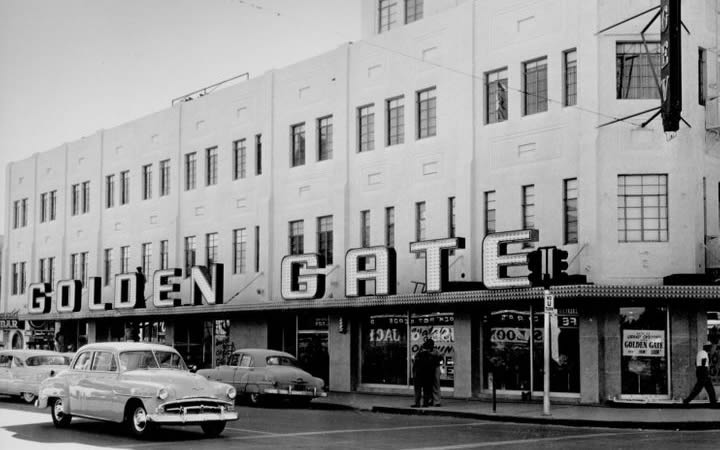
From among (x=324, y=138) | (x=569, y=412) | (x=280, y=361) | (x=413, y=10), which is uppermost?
(x=413, y=10)

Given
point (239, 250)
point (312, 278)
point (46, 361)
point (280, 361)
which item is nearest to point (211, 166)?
point (239, 250)

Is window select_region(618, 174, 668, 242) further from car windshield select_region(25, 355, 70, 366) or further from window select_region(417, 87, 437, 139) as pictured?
car windshield select_region(25, 355, 70, 366)

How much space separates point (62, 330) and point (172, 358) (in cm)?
3308

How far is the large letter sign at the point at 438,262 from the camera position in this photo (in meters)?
28.2

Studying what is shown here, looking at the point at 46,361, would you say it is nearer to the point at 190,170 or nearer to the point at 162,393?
the point at 162,393

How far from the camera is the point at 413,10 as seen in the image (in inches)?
1378

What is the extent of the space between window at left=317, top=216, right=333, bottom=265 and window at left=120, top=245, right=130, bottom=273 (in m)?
14.1

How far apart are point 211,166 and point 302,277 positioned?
10.0 meters

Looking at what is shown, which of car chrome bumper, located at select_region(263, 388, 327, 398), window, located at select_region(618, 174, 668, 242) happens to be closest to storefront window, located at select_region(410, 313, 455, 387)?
car chrome bumper, located at select_region(263, 388, 327, 398)

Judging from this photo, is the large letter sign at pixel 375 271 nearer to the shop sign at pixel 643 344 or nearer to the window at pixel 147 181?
the shop sign at pixel 643 344

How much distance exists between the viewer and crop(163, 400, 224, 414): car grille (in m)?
17.5

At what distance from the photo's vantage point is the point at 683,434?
20.1 meters

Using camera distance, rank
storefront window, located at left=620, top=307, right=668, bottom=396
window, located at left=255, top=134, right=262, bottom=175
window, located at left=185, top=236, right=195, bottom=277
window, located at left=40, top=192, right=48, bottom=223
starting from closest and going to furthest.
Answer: storefront window, located at left=620, top=307, right=668, bottom=396, window, located at left=255, top=134, right=262, bottom=175, window, located at left=185, top=236, right=195, bottom=277, window, located at left=40, top=192, right=48, bottom=223

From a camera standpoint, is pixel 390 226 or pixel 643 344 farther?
pixel 390 226
